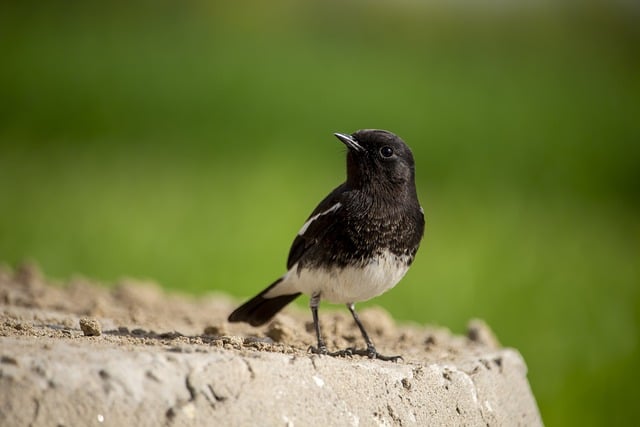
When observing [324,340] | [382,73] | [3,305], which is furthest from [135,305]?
[382,73]

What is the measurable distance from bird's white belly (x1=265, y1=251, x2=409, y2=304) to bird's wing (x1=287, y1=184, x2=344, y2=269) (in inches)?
4.2

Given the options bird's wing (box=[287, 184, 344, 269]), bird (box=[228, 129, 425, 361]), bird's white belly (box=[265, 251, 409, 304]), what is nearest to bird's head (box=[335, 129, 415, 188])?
bird (box=[228, 129, 425, 361])

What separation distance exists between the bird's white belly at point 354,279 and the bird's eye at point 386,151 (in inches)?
22.2

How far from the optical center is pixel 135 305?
5977 millimetres

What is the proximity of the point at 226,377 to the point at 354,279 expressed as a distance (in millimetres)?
1444

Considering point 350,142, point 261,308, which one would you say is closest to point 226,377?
point 350,142

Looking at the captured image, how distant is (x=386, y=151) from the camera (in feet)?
15.4

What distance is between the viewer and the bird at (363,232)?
443cm

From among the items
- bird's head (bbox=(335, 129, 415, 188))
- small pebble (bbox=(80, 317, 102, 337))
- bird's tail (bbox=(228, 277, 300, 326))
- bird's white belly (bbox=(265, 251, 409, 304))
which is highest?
bird's head (bbox=(335, 129, 415, 188))

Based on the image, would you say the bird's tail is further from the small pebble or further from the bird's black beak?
the small pebble

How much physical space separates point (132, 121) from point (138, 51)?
2085 mm

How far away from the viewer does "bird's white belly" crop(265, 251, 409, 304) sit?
4.43 meters

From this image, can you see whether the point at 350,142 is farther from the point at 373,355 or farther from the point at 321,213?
the point at 373,355

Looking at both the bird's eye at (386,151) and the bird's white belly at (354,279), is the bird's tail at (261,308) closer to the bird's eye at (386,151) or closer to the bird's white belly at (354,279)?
the bird's white belly at (354,279)
